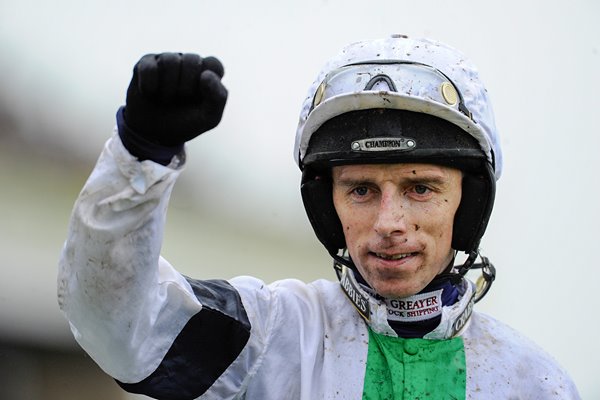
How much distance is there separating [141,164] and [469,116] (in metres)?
0.95

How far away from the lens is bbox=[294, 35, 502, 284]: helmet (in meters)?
2.42

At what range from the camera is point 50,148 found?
3.97 m

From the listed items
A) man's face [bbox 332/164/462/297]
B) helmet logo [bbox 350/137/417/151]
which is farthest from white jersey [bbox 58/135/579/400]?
helmet logo [bbox 350/137/417/151]

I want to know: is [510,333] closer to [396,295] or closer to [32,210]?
[396,295]

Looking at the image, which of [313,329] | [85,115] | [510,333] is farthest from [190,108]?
[85,115]

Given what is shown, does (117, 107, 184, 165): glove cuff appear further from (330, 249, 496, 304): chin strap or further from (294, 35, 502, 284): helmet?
(330, 249, 496, 304): chin strap

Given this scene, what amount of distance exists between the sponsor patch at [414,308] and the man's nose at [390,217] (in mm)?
249

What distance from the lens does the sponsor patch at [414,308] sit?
253 centimetres

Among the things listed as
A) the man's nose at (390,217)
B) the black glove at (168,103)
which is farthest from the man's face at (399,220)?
the black glove at (168,103)

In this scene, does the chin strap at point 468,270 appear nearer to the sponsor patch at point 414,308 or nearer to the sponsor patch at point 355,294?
the sponsor patch at point 414,308

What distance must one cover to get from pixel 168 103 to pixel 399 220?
0.71 metres

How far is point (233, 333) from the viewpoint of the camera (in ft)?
7.53

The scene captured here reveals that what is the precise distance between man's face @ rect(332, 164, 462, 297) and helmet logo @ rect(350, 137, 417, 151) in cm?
5

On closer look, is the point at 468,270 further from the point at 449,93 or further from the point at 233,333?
the point at 233,333
